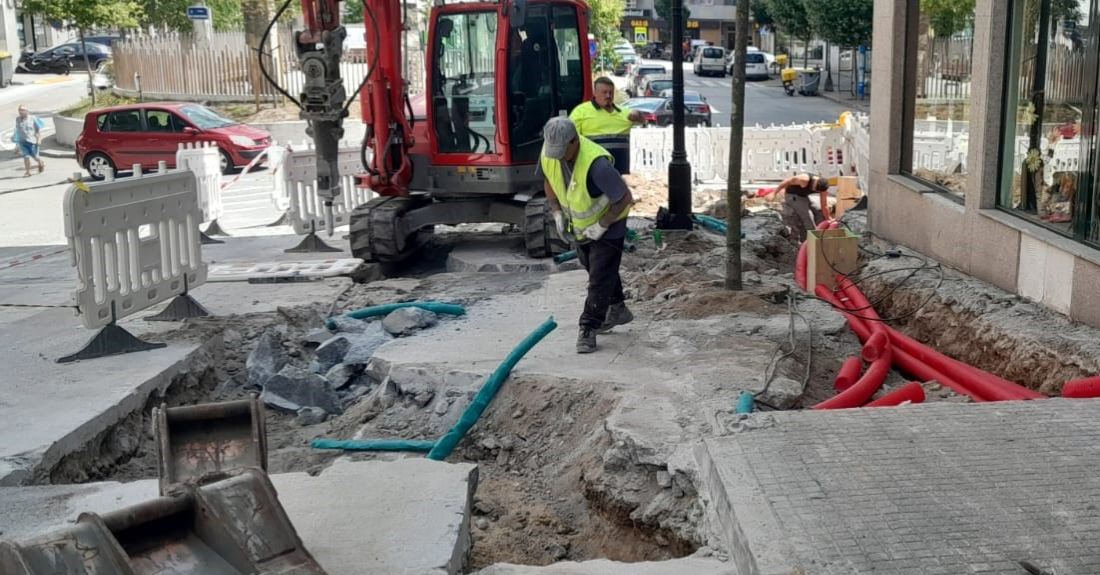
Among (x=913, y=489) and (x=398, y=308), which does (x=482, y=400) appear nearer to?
(x=398, y=308)

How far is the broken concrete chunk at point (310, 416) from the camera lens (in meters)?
7.72

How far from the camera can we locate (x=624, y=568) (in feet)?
15.3

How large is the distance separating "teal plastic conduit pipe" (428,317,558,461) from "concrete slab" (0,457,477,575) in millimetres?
679

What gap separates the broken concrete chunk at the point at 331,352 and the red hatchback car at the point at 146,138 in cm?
1727

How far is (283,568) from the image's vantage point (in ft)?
14.3

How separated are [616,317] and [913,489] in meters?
3.92

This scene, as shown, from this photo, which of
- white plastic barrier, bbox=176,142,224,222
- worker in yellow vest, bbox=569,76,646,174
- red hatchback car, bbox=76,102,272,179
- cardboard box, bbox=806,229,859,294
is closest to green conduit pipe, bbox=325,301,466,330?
cardboard box, bbox=806,229,859,294

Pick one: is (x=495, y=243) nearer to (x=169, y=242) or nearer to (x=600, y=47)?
(x=169, y=242)

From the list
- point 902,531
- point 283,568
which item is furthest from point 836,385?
point 283,568

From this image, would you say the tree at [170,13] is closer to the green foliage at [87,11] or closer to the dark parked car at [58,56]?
the green foliage at [87,11]

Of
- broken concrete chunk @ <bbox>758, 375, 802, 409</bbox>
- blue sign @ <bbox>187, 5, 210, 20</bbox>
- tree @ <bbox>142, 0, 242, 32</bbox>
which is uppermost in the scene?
tree @ <bbox>142, 0, 242, 32</bbox>

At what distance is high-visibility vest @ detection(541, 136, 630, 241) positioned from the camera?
7828 millimetres

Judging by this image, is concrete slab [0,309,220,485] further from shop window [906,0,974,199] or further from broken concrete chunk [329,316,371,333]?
shop window [906,0,974,199]

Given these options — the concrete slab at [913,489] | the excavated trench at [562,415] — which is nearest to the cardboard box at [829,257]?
the excavated trench at [562,415]
